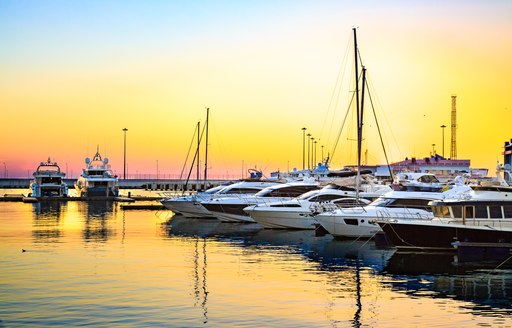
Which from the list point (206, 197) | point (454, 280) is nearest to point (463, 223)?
point (454, 280)

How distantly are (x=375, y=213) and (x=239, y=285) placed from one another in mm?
18422

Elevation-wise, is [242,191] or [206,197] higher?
[242,191]

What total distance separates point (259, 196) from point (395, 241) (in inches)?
947

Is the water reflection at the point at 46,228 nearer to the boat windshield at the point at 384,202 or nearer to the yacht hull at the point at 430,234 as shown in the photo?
the boat windshield at the point at 384,202

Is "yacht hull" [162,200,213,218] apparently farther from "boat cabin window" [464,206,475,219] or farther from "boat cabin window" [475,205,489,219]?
"boat cabin window" [475,205,489,219]

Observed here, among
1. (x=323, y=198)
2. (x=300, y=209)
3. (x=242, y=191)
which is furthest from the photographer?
(x=242, y=191)

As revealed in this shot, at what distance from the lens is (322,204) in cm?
5391

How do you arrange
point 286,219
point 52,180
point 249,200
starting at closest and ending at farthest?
point 286,219 → point 249,200 → point 52,180

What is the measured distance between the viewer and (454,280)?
103ft

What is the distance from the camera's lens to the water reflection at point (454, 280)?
26.9m

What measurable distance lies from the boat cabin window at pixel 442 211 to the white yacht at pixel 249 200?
20.9 meters

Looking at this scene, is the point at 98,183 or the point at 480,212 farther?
the point at 98,183

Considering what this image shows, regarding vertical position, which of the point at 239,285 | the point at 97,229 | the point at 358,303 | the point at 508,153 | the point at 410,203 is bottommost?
the point at 358,303

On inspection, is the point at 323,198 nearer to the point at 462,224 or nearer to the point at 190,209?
the point at 462,224
